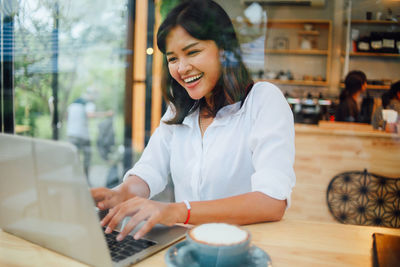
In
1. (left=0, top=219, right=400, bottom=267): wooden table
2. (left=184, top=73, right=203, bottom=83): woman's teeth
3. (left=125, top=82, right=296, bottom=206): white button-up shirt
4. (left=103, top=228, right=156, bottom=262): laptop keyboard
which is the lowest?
(left=0, top=219, right=400, bottom=267): wooden table

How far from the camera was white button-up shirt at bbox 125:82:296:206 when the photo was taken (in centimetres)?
85

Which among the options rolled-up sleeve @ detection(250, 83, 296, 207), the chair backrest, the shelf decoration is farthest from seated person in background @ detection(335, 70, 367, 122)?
the shelf decoration

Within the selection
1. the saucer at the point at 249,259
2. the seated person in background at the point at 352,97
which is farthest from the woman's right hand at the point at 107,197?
the seated person in background at the point at 352,97

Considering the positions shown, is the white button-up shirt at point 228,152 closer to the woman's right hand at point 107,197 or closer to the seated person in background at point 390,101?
the woman's right hand at point 107,197

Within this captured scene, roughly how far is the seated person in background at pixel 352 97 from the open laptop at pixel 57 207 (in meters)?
1.27

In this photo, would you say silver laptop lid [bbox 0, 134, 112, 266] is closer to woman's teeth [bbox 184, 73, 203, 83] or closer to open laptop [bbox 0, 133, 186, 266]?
open laptop [bbox 0, 133, 186, 266]

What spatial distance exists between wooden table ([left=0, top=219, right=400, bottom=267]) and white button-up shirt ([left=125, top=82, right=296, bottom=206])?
0.38 ft

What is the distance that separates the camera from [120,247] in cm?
62

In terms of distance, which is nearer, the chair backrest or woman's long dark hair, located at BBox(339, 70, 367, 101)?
the chair backrest

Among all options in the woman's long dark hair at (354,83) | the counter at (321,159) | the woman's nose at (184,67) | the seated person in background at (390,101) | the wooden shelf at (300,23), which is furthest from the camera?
the wooden shelf at (300,23)

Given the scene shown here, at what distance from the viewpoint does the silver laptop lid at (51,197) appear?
52cm

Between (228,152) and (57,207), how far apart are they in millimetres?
479

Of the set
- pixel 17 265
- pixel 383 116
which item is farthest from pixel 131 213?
pixel 383 116

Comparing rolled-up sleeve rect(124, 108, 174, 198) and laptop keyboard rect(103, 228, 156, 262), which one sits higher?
rolled-up sleeve rect(124, 108, 174, 198)
